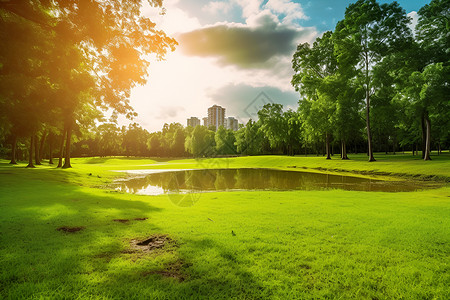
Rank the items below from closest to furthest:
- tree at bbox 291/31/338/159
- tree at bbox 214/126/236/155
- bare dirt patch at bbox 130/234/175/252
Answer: bare dirt patch at bbox 130/234/175/252 < tree at bbox 291/31/338/159 < tree at bbox 214/126/236/155

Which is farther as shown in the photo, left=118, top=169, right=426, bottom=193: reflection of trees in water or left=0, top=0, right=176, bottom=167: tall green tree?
left=118, top=169, right=426, bottom=193: reflection of trees in water

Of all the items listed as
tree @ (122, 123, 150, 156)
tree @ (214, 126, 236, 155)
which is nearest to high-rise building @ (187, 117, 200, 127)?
tree @ (122, 123, 150, 156)

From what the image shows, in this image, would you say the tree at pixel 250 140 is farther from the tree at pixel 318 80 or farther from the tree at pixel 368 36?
the tree at pixel 368 36

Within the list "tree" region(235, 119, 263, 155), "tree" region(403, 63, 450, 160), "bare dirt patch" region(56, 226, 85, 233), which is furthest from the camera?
"tree" region(235, 119, 263, 155)

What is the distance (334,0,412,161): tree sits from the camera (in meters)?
32.8

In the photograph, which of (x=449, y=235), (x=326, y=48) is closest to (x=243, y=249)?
(x=449, y=235)

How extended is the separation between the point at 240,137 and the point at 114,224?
3758 inches

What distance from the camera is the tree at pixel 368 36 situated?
32812 mm

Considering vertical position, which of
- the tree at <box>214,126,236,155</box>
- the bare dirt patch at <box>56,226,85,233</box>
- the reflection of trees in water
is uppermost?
the tree at <box>214,126,236,155</box>

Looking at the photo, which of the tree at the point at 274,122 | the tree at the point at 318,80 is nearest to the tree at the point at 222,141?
the tree at the point at 274,122

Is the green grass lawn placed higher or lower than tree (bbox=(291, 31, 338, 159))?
lower

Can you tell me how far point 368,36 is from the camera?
3466cm

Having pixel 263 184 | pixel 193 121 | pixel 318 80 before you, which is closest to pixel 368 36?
pixel 318 80

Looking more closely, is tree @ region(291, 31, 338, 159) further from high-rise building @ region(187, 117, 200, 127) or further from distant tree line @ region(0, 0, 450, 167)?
high-rise building @ region(187, 117, 200, 127)
